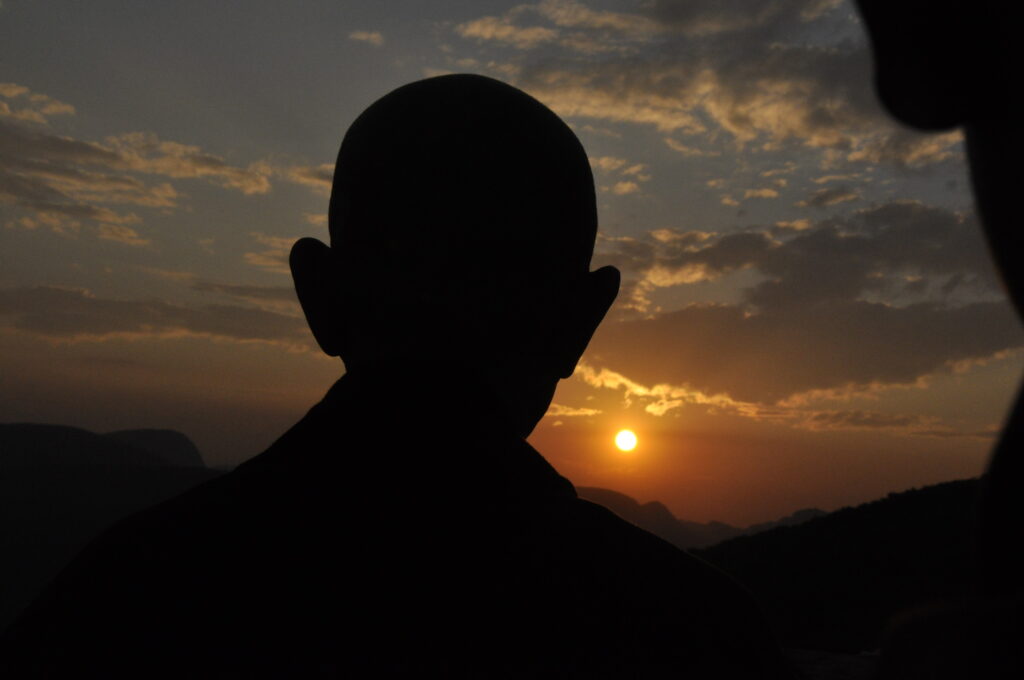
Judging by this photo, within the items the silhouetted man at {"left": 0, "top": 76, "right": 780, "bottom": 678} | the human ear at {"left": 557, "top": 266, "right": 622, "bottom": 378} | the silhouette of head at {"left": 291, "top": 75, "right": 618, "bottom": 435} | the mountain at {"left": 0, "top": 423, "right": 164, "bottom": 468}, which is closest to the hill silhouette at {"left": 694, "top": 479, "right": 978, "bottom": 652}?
the human ear at {"left": 557, "top": 266, "right": 622, "bottom": 378}

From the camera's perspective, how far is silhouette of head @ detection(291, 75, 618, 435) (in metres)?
2.29

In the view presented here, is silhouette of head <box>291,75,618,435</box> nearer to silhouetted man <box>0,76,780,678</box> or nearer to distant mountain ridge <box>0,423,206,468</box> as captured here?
silhouetted man <box>0,76,780,678</box>

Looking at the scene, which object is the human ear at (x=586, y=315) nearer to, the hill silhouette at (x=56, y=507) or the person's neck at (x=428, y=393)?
the person's neck at (x=428, y=393)

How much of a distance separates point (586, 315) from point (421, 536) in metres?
1.06

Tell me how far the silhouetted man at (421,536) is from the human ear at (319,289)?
0.07 m

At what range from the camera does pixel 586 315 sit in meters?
2.58

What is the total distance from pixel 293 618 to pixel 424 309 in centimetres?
96

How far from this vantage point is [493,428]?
2016 mm

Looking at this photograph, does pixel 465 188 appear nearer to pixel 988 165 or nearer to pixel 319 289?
pixel 319 289

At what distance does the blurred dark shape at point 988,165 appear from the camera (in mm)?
720

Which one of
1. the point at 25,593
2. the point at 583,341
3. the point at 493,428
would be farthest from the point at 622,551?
the point at 25,593

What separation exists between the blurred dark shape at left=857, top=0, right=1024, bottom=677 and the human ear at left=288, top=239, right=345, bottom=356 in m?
1.93

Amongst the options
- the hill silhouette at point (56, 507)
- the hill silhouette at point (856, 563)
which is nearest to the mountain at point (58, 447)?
the hill silhouette at point (56, 507)

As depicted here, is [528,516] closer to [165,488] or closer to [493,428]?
[493,428]
